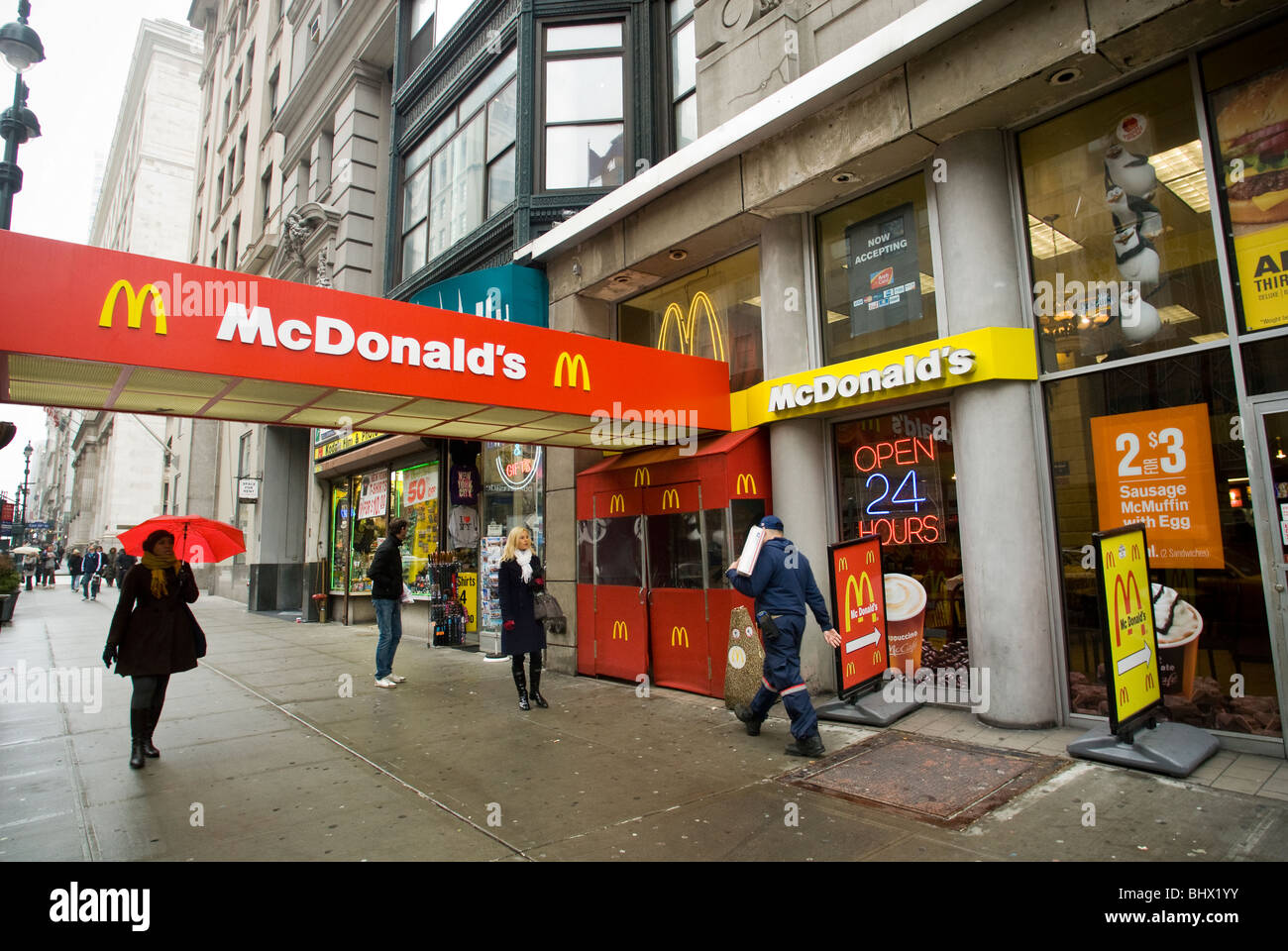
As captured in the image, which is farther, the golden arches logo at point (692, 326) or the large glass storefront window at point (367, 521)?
the large glass storefront window at point (367, 521)

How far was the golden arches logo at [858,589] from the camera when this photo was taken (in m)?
6.40

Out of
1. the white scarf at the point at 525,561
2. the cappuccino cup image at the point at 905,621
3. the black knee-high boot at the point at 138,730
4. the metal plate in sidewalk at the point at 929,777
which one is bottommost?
the metal plate in sidewalk at the point at 929,777

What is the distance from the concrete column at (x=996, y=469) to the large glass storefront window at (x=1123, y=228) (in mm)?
300

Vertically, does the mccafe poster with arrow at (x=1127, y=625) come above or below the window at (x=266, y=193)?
below

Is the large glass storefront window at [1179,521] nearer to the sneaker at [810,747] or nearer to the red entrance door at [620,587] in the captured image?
the sneaker at [810,747]

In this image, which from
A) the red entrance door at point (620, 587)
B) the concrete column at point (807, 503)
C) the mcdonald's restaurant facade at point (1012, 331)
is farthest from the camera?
the red entrance door at point (620, 587)

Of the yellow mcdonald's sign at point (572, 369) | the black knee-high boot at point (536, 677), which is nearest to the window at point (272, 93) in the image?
the yellow mcdonald's sign at point (572, 369)

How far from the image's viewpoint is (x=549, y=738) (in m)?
6.32

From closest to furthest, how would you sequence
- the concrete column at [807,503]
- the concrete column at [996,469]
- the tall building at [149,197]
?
the concrete column at [996,469], the concrete column at [807,503], the tall building at [149,197]

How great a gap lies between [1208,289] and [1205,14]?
1911mm

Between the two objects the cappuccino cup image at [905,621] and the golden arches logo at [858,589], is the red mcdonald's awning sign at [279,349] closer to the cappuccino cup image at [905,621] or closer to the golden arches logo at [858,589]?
the golden arches logo at [858,589]

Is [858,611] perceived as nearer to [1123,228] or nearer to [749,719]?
[749,719]

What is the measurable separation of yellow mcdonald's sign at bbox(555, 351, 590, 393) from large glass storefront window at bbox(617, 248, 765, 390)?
2.47 meters
